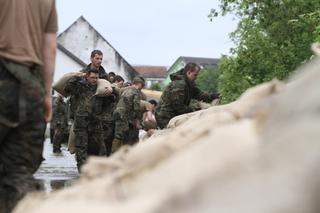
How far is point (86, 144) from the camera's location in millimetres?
12586

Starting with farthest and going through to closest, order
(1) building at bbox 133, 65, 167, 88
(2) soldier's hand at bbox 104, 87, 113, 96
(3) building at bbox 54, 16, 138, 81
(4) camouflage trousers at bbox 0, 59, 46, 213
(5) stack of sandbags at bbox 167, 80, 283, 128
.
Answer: (1) building at bbox 133, 65, 167, 88 → (3) building at bbox 54, 16, 138, 81 → (2) soldier's hand at bbox 104, 87, 113, 96 → (4) camouflage trousers at bbox 0, 59, 46, 213 → (5) stack of sandbags at bbox 167, 80, 283, 128

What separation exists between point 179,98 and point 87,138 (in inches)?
65.4

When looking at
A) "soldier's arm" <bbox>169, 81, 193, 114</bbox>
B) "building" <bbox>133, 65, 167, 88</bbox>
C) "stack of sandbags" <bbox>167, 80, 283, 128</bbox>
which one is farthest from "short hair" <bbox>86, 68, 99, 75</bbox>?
"building" <bbox>133, 65, 167, 88</bbox>

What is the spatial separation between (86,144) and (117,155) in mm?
9731

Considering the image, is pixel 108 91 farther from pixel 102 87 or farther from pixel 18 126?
pixel 18 126

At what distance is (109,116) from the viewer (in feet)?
45.4

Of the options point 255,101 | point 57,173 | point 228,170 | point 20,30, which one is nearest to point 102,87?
point 57,173

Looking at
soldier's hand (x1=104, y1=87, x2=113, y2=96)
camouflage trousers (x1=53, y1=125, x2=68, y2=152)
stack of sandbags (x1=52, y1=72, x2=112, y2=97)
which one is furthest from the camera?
camouflage trousers (x1=53, y1=125, x2=68, y2=152)

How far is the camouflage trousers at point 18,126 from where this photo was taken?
A: 15.0 feet

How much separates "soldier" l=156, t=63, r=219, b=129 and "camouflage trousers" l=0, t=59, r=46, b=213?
747 centimetres

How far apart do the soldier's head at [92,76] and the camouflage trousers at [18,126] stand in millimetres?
7843

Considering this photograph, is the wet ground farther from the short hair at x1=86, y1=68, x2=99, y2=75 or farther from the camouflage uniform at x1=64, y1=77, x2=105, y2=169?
the short hair at x1=86, y1=68, x2=99, y2=75

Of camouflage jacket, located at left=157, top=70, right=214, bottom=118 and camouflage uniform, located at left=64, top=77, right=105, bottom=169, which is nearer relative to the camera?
camouflage jacket, located at left=157, top=70, right=214, bottom=118

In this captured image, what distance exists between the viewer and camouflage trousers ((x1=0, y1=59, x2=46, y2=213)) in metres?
4.57
